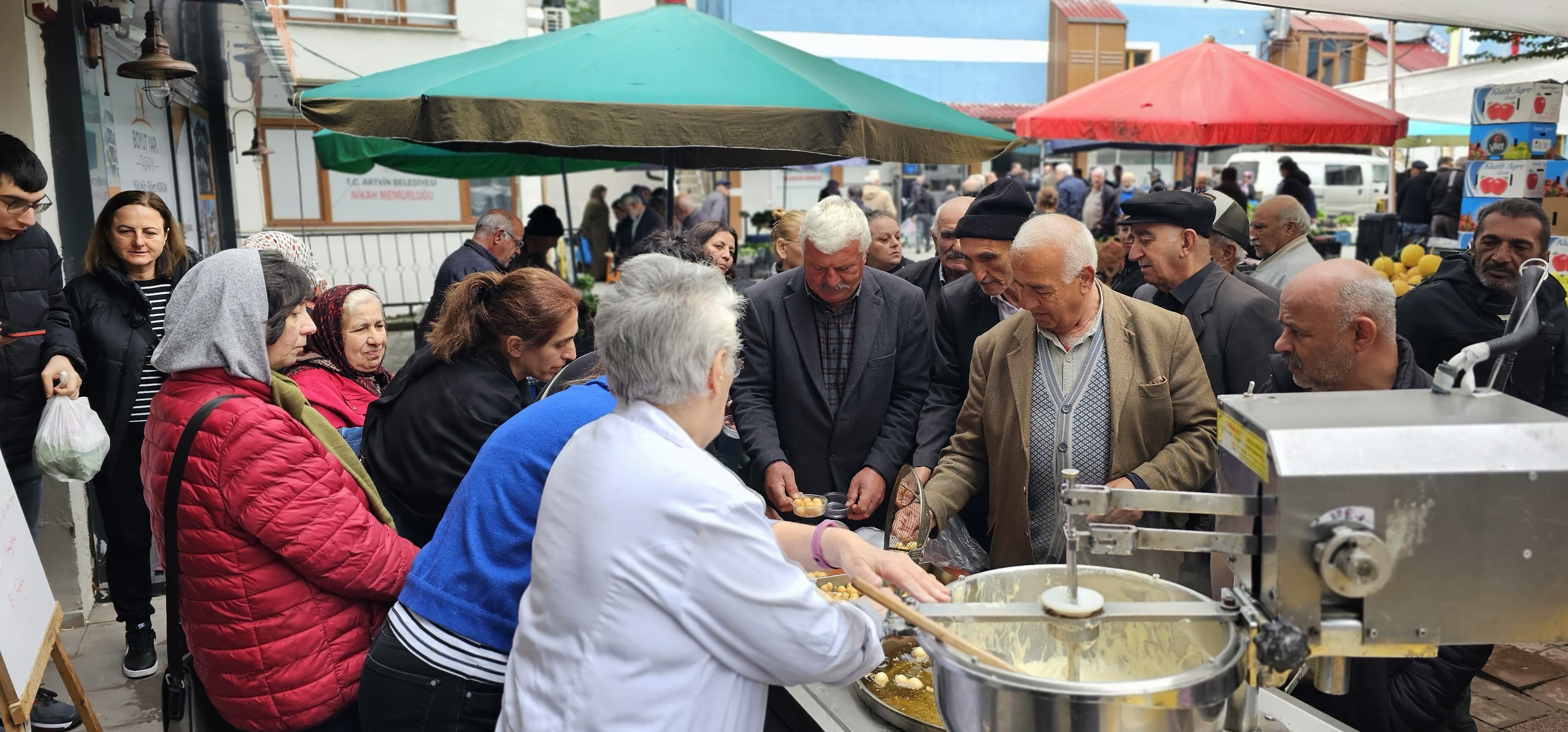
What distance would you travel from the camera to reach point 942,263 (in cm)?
470

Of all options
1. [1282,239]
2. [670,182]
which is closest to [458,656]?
[670,182]

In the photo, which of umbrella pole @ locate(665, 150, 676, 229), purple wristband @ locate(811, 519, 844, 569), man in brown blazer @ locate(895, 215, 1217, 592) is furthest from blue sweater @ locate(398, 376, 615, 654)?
umbrella pole @ locate(665, 150, 676, 229)

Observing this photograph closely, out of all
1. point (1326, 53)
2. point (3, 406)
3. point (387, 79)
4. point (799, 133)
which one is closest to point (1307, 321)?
point (799, 133)

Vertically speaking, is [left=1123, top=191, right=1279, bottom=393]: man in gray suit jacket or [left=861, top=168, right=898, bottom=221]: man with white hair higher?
[left=861, top=168, right=898, bottom=221]: man with white hair

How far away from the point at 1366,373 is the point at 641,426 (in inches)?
65.7

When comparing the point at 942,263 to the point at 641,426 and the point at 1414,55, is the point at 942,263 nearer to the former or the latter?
the point at 641,426

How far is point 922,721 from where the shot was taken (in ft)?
6.39

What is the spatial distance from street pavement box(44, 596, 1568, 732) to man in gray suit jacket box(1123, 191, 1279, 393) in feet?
5.51

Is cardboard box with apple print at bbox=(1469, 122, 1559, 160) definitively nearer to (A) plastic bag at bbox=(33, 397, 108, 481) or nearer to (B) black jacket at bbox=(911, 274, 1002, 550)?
(B) black jacket at bbox=(911, 274, 1002, 550)

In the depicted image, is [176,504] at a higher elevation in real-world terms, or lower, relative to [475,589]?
higher

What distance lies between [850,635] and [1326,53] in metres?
32.0

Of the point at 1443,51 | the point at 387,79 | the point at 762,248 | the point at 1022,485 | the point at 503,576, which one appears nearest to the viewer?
the point at 503,576

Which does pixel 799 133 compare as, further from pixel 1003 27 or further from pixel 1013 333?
pixel 1003 27

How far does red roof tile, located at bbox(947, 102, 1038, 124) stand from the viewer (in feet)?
84.6
